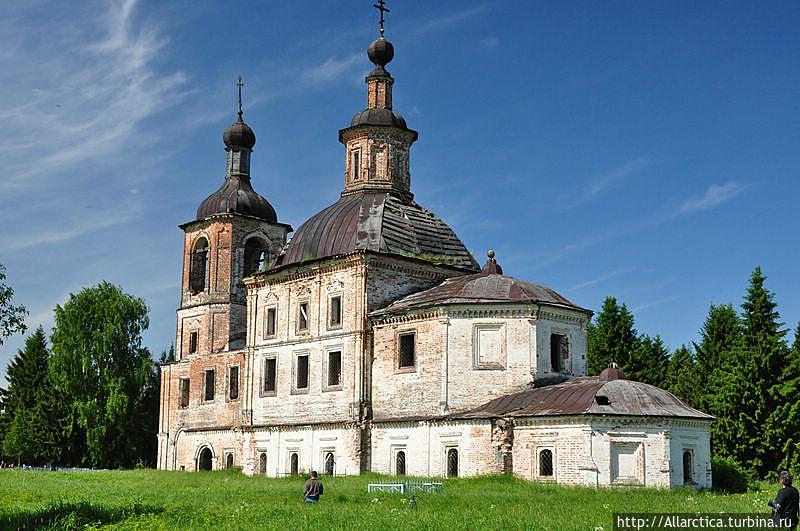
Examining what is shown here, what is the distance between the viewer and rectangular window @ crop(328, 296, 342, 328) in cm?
3155

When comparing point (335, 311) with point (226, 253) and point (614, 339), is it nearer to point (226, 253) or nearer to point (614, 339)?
point (226, 253)

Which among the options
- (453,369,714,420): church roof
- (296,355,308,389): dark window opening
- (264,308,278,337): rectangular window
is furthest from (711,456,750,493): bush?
(264,308,278,337): rectangular window

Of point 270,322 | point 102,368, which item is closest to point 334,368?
point 270,322

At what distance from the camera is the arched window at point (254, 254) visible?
3972 cm

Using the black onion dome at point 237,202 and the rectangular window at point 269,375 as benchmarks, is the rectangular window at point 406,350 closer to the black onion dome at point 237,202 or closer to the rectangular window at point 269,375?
the rectangular window at point 269,375

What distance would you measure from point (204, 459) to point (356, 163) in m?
12.8

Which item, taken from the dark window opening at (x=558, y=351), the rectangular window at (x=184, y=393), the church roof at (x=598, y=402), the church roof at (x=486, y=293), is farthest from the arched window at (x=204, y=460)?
the dark window opening at (x=558, y=351)

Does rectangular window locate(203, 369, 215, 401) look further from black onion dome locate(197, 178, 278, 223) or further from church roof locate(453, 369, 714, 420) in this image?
church roof locate(453, 369, 714, 420)

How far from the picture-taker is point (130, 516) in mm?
15930

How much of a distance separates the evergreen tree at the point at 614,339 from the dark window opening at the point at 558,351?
1246 cm

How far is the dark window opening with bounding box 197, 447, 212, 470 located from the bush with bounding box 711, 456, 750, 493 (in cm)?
1880

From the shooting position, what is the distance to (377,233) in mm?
31562

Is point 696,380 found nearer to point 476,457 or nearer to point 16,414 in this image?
point 476,457

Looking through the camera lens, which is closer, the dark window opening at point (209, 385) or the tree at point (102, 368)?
the dark window opening at point (209, 385)
